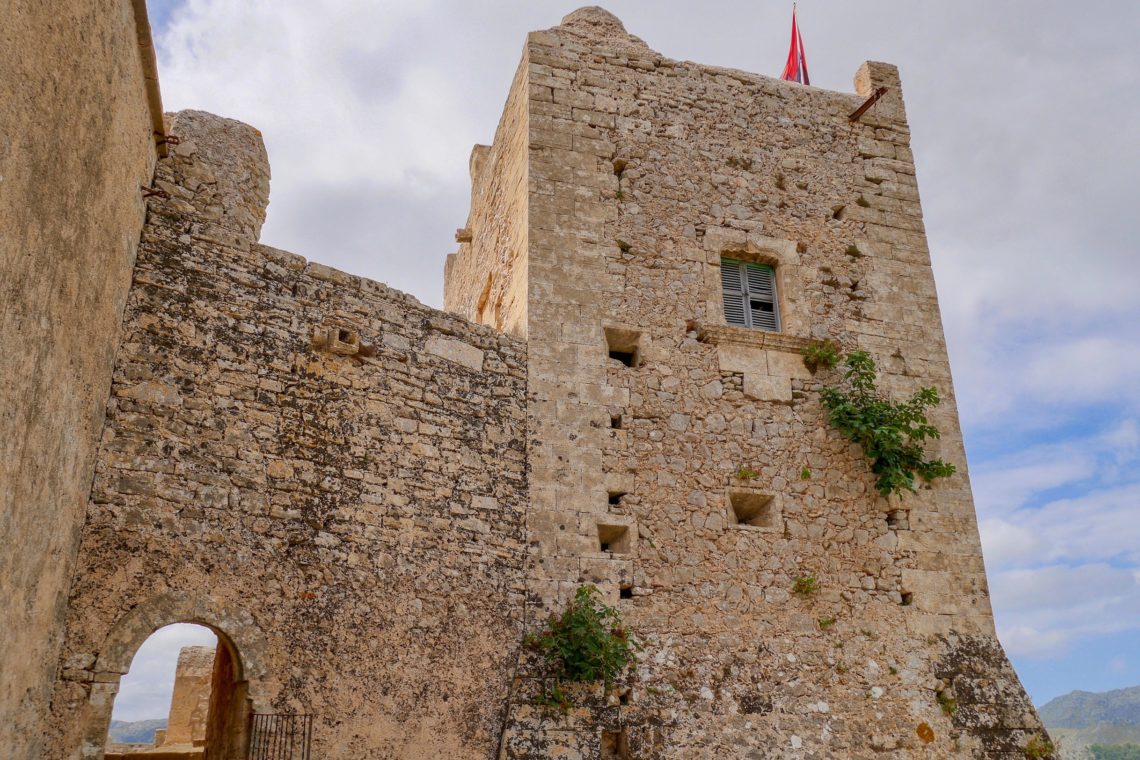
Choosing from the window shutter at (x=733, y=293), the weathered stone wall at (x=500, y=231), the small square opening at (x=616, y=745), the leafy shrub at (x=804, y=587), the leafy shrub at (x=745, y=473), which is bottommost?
the small square opening at (x=616, y=745)

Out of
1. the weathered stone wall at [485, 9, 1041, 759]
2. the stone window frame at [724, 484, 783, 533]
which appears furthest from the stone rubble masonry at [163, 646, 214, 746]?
the stone window frame at [724, 484, 783, 533]

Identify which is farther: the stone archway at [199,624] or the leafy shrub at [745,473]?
the leafy shrub at [745,473]

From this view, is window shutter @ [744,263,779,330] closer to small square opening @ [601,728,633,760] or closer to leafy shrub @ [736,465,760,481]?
leafy shrub @ [736,465,760,481]

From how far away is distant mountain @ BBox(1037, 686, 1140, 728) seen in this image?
85.5 metres

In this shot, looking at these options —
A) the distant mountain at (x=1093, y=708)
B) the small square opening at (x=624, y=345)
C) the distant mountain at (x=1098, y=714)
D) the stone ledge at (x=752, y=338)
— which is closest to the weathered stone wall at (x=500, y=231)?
the small square opening at (x=624, y=345)

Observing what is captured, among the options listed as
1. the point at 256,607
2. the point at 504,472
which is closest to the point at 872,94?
the point at 504,472

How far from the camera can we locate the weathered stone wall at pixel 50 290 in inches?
157

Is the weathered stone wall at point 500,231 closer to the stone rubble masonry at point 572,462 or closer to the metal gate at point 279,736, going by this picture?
the stone rubble masonry at point 572,462

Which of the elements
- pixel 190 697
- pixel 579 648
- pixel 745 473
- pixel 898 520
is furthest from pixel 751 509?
pixel 190 697

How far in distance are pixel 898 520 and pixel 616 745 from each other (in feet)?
9.72

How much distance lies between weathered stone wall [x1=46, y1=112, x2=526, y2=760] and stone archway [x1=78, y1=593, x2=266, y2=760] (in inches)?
0.4

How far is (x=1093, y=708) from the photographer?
90.9 m

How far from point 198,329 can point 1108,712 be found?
332 feet

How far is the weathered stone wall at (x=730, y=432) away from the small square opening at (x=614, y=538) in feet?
0.06
